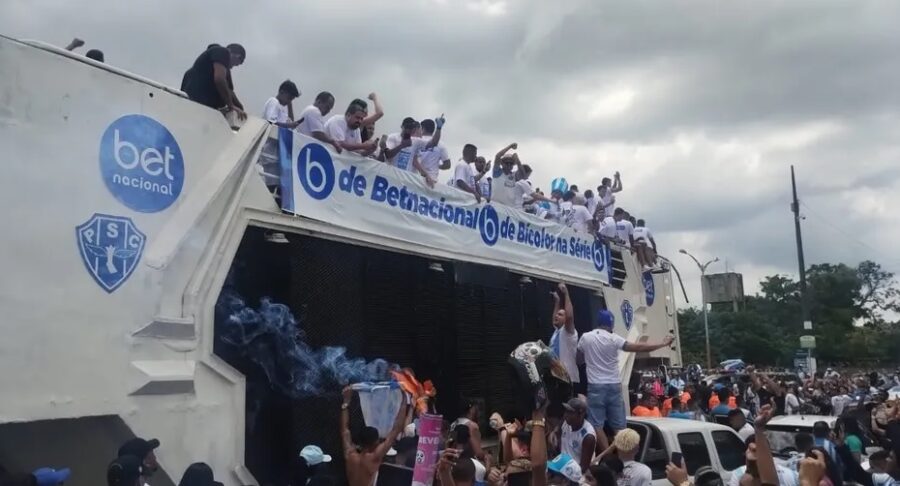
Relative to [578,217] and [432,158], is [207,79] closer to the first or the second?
[432,158]

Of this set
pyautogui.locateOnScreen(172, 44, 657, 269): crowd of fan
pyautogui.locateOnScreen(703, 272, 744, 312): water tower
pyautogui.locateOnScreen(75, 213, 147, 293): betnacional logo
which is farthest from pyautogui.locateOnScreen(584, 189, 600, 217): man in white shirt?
pyautogui.locateOnScreen(703, 272, 744, 312): water tower

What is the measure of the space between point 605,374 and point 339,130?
11.1 feet

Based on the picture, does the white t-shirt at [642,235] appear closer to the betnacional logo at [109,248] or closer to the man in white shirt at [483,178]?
the man in white shirt at [483,178]

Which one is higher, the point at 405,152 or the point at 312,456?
the point at 405,152

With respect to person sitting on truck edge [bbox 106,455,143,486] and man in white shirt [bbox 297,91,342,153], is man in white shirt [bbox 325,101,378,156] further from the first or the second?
person sitting on truck edge [bbox 106,455,143,486]

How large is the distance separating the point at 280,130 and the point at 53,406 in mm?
2557

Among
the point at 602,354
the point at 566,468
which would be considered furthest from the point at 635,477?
the point at 602,354

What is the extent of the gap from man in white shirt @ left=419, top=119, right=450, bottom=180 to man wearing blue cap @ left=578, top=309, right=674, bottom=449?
2.24m

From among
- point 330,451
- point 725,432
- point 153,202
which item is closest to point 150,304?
point 153,202

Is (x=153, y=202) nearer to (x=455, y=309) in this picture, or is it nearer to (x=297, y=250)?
(x=297, y=250)

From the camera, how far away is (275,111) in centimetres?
682

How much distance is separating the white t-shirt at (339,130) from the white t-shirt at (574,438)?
305 centimetres

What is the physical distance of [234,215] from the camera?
5.20 meters

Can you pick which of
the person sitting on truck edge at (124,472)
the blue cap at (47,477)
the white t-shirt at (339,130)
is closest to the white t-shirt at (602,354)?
the white t-shirt at (339,130)
